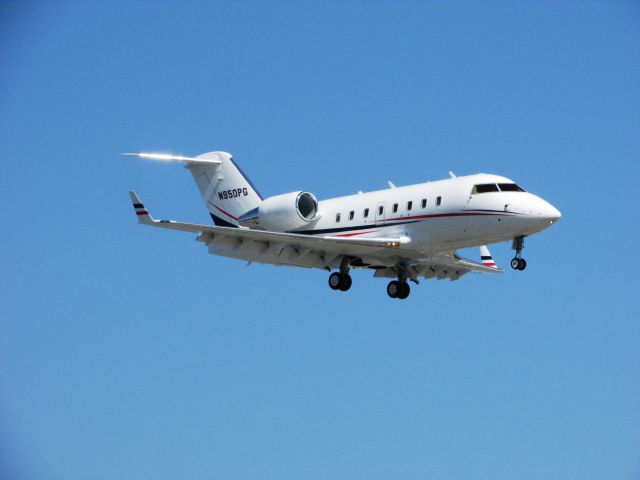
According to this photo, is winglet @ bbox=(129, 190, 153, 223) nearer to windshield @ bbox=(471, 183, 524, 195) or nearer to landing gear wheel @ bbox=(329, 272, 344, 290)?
landing gear wheel @ bbox=(329, 272, 344, 290)

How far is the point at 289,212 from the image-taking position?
3281 centimetres

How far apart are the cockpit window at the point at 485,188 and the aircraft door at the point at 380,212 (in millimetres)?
2991

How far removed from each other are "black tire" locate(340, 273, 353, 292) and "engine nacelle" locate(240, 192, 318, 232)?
2.11 metres

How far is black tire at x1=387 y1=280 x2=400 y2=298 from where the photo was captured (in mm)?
32594

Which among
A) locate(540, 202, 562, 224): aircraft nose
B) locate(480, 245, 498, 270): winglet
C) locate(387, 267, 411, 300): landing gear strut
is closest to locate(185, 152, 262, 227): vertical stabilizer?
locate(387, 267, 411, 300): landing gear strut

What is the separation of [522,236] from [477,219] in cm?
131

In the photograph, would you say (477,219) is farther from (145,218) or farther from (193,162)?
(193,162)

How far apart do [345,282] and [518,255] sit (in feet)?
18.7

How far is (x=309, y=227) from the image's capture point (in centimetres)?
3297

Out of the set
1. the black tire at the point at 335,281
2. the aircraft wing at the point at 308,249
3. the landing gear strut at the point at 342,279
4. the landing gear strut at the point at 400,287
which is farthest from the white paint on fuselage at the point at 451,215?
the landing gear strut at the point at 400,287

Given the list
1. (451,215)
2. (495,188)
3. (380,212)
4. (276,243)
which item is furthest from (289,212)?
(495,188)

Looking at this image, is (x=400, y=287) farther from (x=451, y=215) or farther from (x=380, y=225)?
(x=451, y=215)

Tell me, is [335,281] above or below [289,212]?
below

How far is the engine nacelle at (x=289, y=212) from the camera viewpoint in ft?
108
